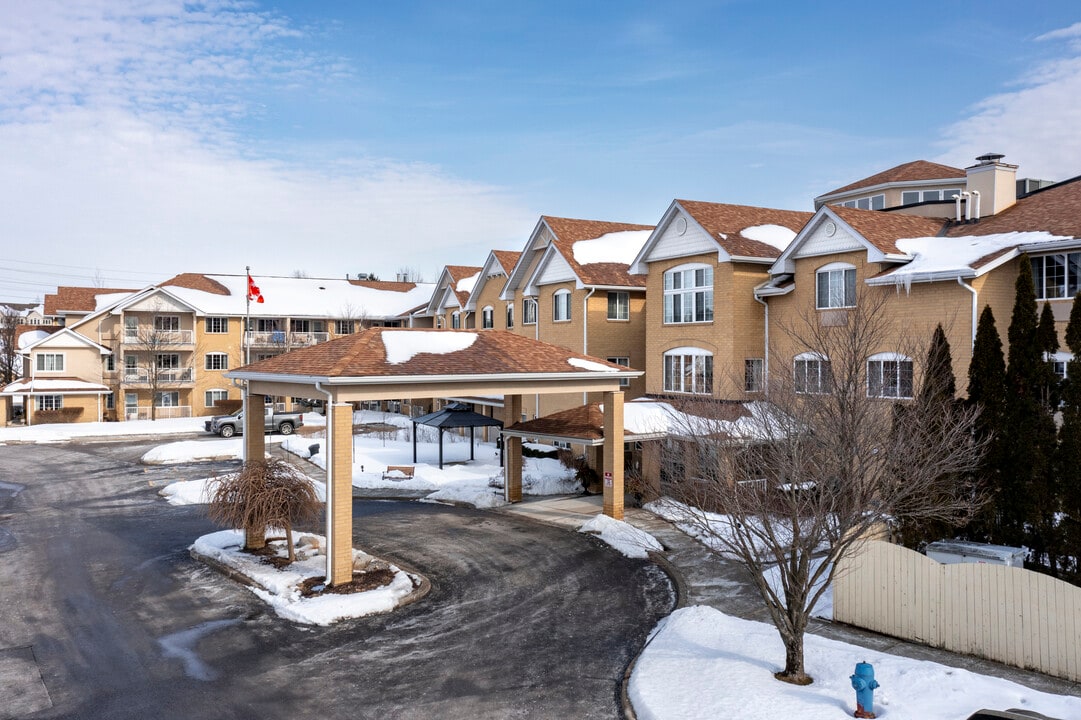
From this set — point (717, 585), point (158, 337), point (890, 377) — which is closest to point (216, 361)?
point (158, 337)

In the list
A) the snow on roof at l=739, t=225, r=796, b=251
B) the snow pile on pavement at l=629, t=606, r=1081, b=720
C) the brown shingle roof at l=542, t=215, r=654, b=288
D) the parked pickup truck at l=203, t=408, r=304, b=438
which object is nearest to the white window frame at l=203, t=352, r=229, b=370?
the parked pickup truck at l=203, t=408, r=304, b=438

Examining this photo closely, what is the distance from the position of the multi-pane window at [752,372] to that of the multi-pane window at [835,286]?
9.51 ft

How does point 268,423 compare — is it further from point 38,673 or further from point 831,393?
point 831,393

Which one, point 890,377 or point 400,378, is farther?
point 890,377

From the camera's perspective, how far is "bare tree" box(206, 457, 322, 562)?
1725 cm

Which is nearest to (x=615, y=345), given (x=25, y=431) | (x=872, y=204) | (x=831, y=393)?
(x=872, y=204)

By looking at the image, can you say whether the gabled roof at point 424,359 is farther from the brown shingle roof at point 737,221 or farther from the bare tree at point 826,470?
the brown shingle roof at point 737,221

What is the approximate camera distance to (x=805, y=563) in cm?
1142

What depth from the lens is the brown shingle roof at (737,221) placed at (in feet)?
93.9

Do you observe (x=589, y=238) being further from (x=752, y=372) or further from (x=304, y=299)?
(x=304, y=299)

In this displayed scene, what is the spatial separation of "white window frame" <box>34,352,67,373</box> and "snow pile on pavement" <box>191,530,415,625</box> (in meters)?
41.4

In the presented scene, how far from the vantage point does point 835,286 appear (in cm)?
2556

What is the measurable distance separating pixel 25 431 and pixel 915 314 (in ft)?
156

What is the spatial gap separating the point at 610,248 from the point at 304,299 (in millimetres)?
33640
